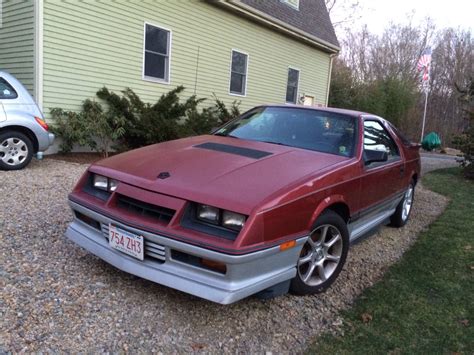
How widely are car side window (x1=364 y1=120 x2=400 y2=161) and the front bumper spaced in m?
1.81

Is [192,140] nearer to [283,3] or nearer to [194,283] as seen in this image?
[194,283]

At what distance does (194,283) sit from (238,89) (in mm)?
11613

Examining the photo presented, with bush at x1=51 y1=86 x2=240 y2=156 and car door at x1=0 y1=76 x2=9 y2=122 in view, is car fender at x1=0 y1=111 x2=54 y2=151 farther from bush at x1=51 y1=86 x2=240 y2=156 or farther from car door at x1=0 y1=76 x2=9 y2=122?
bush at x1=51 y1=86 x2=240 y2=156

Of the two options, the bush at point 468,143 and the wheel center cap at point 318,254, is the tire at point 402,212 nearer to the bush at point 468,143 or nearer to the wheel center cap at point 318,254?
the wheel center cap at point 318,254

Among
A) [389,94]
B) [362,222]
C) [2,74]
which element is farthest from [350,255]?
[389,94]

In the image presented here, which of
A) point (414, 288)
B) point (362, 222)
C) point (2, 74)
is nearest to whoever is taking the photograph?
point (414, 288)

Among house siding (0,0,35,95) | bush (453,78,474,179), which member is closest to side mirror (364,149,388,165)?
house siding (0,0,35,95)

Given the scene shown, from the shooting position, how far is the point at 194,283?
2637 mm

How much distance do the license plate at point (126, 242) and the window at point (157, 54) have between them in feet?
26.9

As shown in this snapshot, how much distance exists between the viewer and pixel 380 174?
433 centimetres

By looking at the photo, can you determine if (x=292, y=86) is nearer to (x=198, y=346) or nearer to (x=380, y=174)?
(x=380, y=174)

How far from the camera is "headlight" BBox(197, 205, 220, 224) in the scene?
2727 millimetres

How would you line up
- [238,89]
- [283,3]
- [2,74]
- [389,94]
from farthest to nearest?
[389,94] → [283,3] → [238,89] → [2,74]

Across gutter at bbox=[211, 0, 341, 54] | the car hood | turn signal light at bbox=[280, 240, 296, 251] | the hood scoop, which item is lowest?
turn signal light at bbox=[280, 240, 296, 251]
